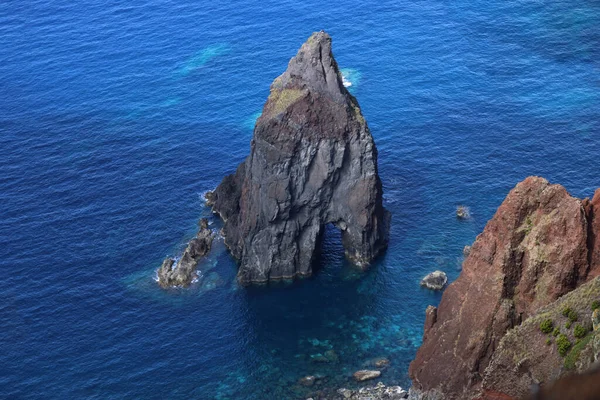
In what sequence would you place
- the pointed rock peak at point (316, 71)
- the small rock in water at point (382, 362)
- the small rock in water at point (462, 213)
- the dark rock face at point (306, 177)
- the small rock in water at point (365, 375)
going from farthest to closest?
the small rock in water at point (462, 213), the dark rock face at point (306, 177), the pointed rock peak at point (316, 71), the small rock in water at point (382, 362), the small rock in water at point (365, 375)

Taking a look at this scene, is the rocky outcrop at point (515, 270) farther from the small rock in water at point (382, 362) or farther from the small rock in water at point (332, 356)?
the small rock in water at point (332, 356)

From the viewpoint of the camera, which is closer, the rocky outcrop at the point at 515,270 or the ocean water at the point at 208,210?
the rocky outcrop at the point at 515,270

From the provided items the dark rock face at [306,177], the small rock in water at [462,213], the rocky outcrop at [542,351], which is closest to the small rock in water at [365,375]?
the dark rock face at [306,177]

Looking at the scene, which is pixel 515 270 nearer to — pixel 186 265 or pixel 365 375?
pixel 365 375

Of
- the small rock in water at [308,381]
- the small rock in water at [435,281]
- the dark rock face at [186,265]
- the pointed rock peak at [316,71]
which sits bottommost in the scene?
the small rock in water at [308,381]

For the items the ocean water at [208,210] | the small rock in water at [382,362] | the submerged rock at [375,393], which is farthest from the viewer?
the ocean water at [208,210]

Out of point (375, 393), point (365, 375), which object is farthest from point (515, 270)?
point (365, 375)

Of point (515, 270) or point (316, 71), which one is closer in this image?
point (515, 270)
